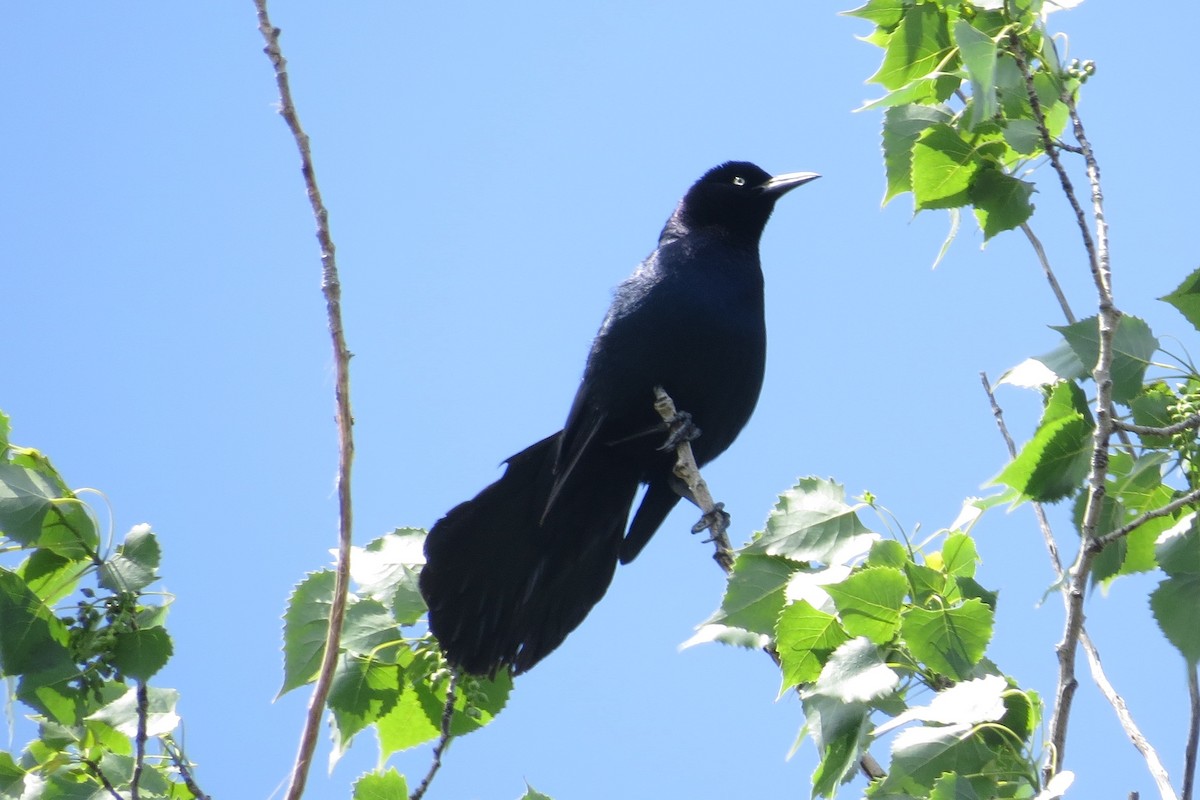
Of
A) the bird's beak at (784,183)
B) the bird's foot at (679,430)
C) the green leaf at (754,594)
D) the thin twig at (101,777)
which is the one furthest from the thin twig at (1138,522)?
the bird's beak at (784,183)

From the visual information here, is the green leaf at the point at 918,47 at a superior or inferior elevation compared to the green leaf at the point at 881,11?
inferior

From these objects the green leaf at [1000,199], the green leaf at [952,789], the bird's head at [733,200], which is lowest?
the green leaf at [952,789]

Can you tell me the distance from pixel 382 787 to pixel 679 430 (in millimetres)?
2013

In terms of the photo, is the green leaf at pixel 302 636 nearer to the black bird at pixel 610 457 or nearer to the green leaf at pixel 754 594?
the green leaf at pixel 754 594

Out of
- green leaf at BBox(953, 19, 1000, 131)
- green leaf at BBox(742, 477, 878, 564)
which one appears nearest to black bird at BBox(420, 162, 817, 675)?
green leaf at BBox(742, 477, 878, 564)

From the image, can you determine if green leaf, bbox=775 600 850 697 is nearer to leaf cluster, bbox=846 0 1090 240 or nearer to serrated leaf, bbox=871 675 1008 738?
serrated leaf, bbox=871 675 1008 738

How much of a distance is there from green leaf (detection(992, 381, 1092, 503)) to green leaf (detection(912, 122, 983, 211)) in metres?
0.81

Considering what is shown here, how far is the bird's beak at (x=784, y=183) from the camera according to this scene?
5266 mm

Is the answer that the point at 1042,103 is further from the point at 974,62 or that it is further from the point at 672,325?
the point at 672,325

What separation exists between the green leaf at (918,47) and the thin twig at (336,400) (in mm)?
1653

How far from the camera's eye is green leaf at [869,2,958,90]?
2.90 metres

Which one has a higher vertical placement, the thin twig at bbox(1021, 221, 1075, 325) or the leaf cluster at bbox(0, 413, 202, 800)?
the thin twig at bbox(1021, 221, 1075, 325)

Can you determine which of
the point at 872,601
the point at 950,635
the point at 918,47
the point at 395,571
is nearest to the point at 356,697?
the point at 395,571

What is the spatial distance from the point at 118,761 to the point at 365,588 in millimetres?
615
